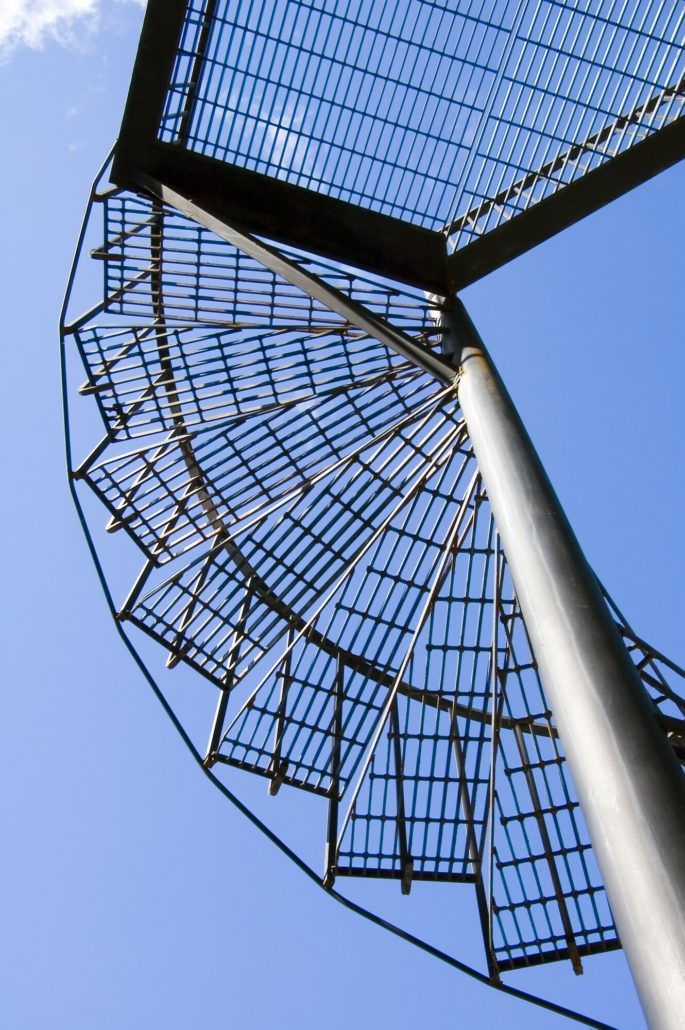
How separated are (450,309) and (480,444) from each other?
2.91 metres

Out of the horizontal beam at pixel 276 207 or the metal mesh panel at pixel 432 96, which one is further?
the metal mesh panel at pixel 432 96

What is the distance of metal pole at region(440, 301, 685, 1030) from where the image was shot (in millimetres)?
4590

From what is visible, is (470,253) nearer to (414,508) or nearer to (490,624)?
(414,508)

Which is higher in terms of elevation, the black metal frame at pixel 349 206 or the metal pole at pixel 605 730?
the black metal frame at pixel 349 206

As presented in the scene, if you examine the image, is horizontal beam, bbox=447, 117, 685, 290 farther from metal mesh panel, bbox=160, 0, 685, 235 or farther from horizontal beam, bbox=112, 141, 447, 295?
horizontal beam, bbox=112, 141, 447, 295

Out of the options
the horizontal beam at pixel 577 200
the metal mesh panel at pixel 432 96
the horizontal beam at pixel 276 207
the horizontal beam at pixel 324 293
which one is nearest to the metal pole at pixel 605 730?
the horizontal beam at pixel 324 293

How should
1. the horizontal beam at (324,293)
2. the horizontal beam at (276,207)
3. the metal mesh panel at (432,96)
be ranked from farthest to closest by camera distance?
1. the metal mesh panel at (432,96)
2. the horizontal beam at (276,207)
3. the horizontal beam at (324,293)

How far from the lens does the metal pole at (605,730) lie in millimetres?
4590

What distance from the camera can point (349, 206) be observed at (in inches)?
448

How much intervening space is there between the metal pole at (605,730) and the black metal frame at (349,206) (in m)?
3.51

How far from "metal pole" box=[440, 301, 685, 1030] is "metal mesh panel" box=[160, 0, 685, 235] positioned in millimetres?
4823

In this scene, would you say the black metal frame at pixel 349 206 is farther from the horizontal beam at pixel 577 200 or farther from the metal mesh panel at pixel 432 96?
the metal mesh panel at pixel 432 96

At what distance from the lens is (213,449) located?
1424 cm

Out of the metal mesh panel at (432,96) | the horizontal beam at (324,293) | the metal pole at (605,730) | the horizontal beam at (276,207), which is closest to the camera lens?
the metal pole at (605,730)
